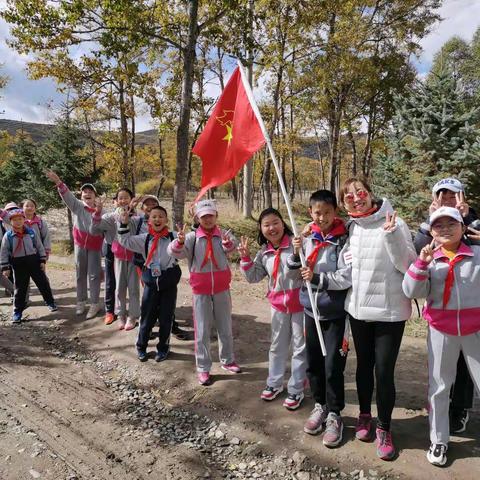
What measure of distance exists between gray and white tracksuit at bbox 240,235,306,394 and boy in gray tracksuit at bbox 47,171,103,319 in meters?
4.05

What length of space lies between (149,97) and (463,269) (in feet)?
54.0

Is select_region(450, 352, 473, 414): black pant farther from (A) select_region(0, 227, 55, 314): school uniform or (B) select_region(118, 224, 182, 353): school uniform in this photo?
(A) select_region(0, 227, 55, 314): school uniform

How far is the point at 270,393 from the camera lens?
4395mm

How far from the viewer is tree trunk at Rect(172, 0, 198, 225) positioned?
7908 mm

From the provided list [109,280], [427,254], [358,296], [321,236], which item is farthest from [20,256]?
[427,254]

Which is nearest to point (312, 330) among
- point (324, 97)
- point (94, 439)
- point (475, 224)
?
point (475, 224)

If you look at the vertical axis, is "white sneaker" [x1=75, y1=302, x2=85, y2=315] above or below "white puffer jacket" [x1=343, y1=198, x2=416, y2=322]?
below

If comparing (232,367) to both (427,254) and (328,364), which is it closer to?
(328,364)

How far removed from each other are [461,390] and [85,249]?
6.23 metres

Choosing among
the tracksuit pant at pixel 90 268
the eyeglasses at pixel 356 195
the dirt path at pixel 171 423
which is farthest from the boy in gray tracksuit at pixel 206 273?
the tracksuit pant at pixel 90 268

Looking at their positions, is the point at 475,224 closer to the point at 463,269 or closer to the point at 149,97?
the point at 463,269

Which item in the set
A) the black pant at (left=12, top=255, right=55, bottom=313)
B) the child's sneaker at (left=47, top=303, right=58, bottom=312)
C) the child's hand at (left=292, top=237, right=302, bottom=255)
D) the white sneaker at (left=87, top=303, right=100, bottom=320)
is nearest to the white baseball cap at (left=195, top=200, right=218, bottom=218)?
the child's hand at (left=292, top=237, right=302, bottom=255)

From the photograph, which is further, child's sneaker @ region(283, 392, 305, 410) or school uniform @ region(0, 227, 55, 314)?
school uniform @ region(0, 227, 55, 314)

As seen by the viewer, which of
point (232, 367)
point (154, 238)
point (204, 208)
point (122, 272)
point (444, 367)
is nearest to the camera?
point (444, 367)
